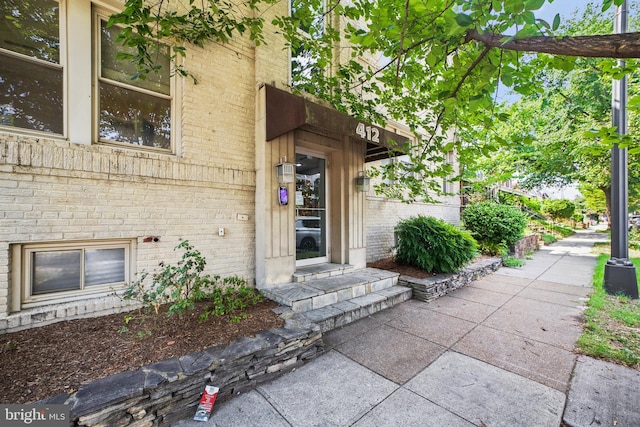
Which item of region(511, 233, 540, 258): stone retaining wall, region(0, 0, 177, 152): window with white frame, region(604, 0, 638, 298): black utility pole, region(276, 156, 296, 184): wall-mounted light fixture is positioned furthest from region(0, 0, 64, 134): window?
region(511, 233, 540, 258): stone retaining wall

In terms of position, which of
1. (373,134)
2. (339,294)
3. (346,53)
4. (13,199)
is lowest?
(339,294)

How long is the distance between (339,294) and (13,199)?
13.7ft

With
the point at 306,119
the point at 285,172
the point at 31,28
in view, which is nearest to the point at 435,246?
the point at 285,172

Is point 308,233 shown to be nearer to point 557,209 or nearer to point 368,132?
point 368,132

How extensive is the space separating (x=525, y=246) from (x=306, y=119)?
34.8 ft

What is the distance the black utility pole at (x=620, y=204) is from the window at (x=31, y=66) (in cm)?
901

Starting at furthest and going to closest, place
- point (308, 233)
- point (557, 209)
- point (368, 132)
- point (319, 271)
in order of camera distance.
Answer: point (557, 209) → point (308, 233) → point (319, 271) → point (368, 132)

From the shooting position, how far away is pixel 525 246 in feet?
32.8

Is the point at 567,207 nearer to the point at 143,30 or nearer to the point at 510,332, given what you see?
the point at 510,332

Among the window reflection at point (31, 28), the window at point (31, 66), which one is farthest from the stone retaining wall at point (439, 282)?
the window reflection at point (31, 28)

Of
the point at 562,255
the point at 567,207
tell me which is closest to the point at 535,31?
the point at 562,255

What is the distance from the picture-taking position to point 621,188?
511cm

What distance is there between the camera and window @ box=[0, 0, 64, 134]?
285 centimetres

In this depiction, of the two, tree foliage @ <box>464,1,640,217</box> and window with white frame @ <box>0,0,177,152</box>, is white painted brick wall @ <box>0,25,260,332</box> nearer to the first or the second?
window with white frame @ <box>0,0,177,152</box>
